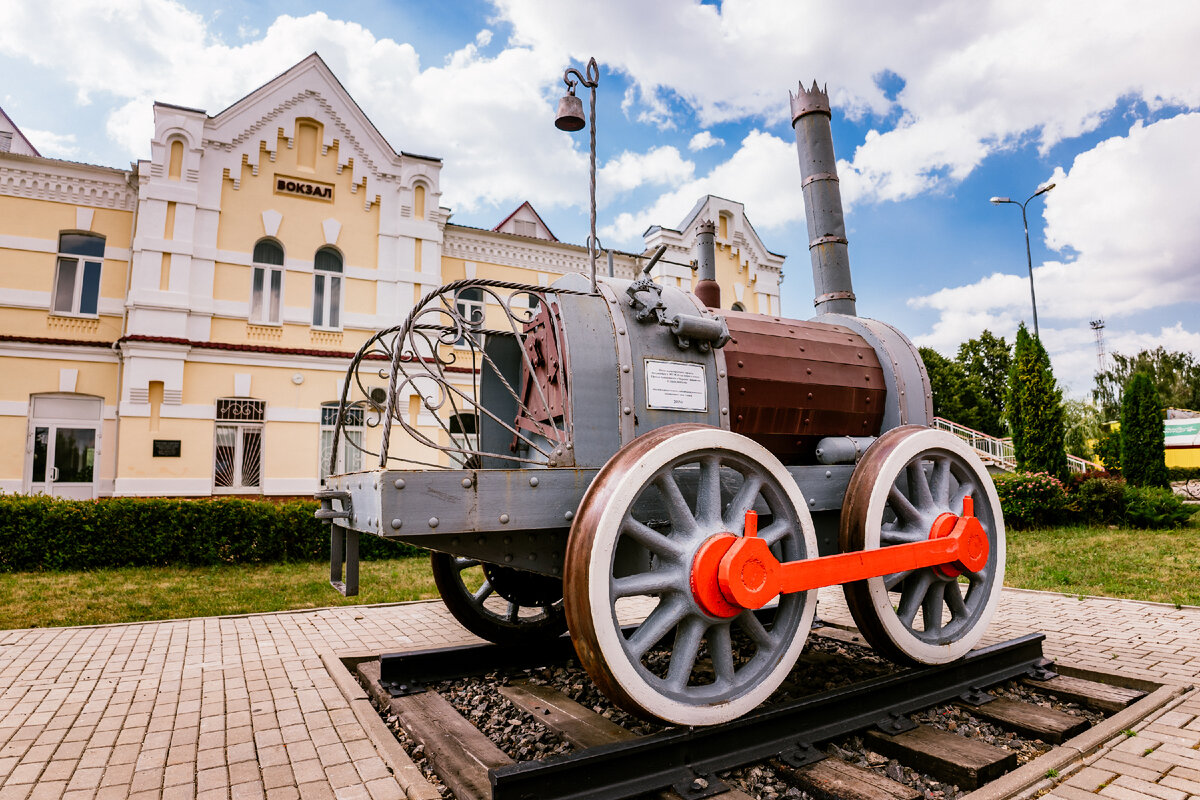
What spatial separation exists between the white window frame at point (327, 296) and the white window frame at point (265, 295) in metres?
0.62

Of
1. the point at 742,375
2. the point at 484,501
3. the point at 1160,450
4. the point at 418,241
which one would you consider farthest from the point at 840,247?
the point at 1160,450

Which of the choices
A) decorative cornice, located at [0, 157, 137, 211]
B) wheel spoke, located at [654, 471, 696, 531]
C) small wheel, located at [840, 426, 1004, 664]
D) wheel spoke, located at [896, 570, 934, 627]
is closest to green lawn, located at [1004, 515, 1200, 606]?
small wheel, located at [840, 426, 1004, 664]

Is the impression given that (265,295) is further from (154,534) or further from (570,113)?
(570,113)

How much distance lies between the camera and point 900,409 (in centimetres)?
432

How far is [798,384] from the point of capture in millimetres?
3945

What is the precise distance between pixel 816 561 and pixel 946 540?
3.49 feet

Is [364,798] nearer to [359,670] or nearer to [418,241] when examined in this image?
[359,670]

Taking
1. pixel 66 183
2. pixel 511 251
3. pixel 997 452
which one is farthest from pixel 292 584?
pixel 997 452

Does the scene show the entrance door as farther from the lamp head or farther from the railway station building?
the lamp head

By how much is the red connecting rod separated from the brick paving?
107cm

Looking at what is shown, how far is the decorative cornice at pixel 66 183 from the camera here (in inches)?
482

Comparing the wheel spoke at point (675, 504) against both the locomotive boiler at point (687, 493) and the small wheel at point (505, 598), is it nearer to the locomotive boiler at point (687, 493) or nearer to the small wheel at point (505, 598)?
the locomotive boiler at point (687, 493)

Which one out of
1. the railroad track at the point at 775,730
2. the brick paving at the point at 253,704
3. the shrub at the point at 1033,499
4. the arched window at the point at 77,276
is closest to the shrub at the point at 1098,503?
the shrub at the point at 1033,499

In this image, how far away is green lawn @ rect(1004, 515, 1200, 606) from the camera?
24.6 feet
